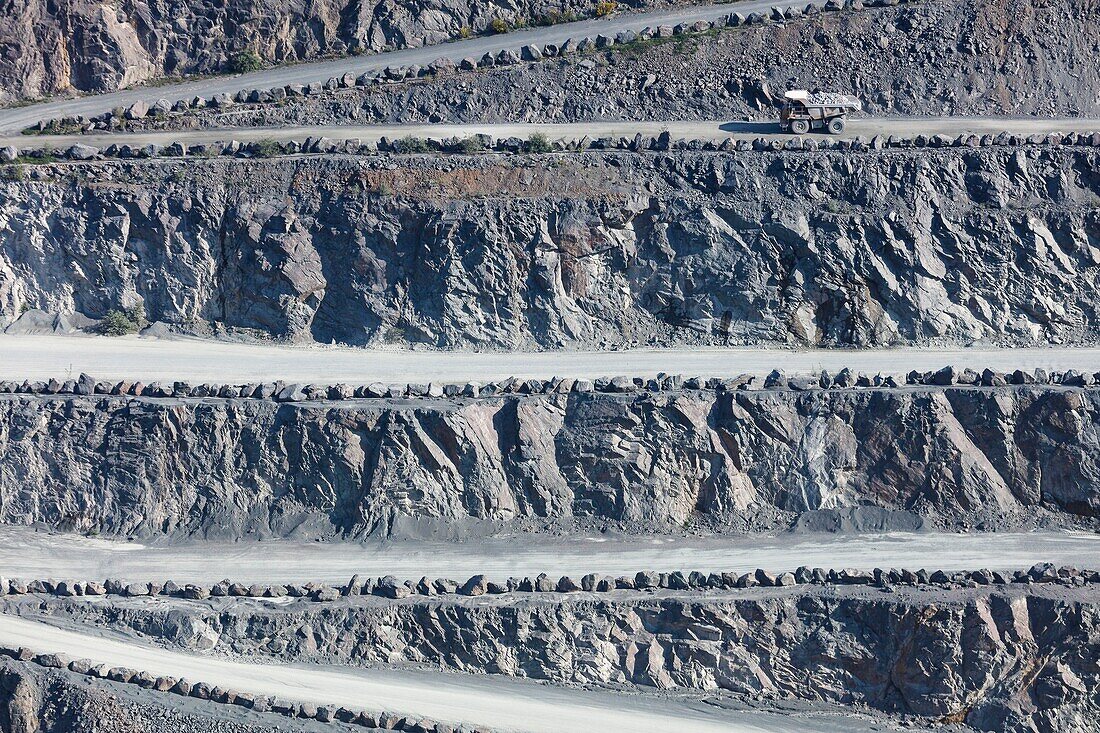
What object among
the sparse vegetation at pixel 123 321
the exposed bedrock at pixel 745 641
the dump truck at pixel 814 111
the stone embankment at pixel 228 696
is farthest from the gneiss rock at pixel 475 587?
the dump truck at pixel 814 111

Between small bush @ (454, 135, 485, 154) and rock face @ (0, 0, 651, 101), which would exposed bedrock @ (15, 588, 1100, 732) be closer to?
small bush @ (454, 135, 485, 154)

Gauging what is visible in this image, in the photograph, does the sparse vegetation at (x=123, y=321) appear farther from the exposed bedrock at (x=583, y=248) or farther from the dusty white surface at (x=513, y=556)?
the dusty white surface at (x=513, y=556)

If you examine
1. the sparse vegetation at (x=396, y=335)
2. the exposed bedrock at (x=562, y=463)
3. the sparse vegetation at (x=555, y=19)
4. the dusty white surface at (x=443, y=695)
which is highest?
the sparse vegetation at (x=555, y=19)

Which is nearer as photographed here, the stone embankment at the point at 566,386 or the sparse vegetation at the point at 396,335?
the stone embankment at the point at 566,386

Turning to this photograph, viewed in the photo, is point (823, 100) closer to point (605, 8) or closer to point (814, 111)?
point (814, 111)

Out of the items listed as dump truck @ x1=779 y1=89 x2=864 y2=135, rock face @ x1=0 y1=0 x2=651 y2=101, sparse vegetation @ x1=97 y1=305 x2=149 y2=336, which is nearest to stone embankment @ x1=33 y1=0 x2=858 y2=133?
rock face @ x1=0 y1=0 x2=651 y2=101

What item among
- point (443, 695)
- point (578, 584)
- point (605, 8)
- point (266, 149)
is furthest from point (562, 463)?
point (605, 8)
